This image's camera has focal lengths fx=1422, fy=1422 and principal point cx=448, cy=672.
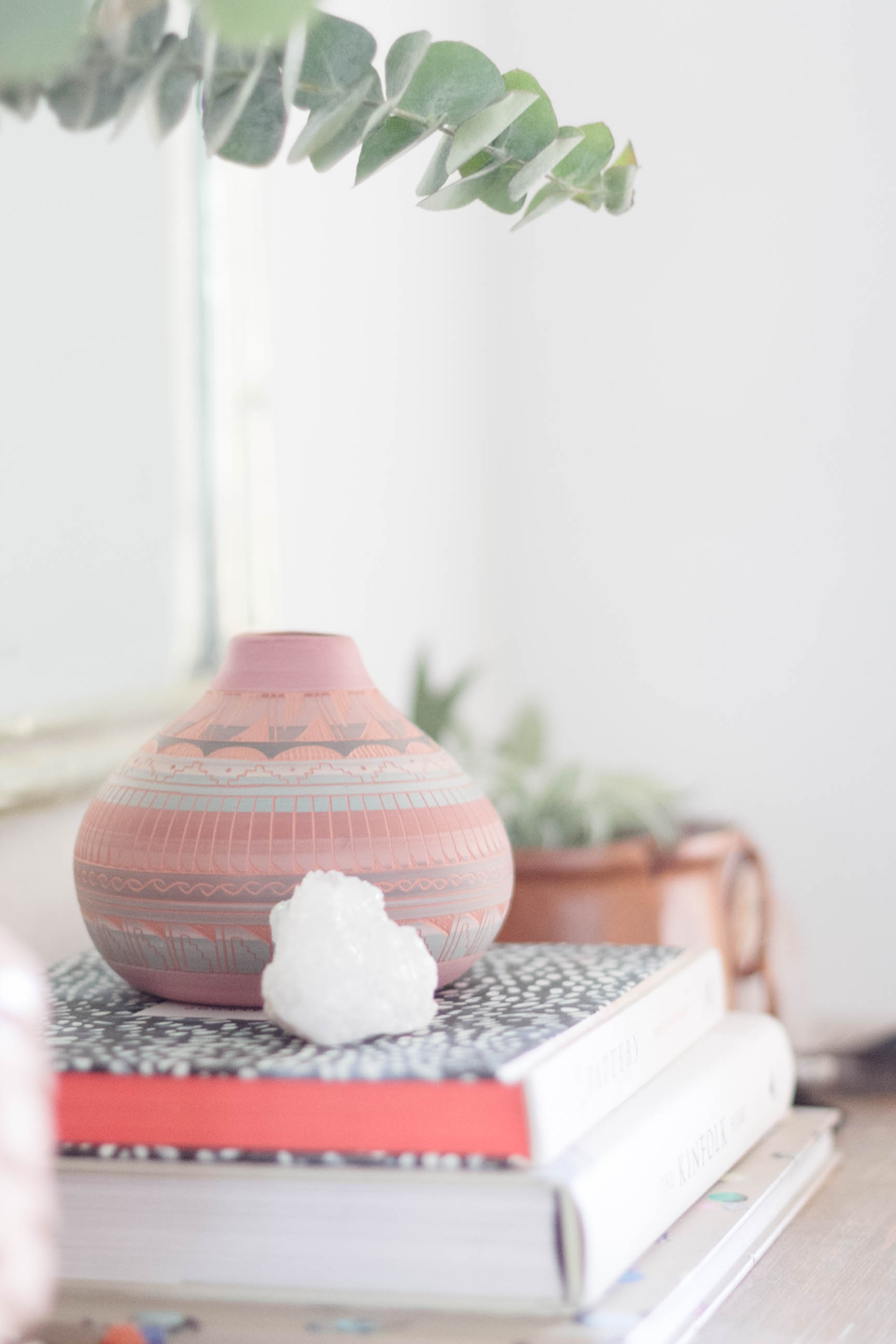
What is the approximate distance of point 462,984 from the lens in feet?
1.52

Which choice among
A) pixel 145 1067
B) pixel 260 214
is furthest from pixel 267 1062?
pixel 260 214

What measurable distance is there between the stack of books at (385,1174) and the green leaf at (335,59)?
0.78 ft

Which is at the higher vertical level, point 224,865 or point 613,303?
point 613,303

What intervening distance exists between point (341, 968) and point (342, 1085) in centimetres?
3

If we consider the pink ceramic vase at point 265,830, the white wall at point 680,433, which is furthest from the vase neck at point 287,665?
the white wall at point 680,433

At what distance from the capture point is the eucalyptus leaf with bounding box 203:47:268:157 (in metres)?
0.31

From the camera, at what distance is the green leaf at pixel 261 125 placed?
337mm

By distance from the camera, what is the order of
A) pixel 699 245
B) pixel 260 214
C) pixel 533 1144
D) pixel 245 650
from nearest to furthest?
pixel 533 1144
pixel 245 650
pixel 260 214
pixel 699 245

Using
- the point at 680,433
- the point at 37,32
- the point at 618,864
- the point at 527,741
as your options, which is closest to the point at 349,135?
the point at 37,32

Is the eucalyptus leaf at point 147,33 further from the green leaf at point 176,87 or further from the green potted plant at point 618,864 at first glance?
the green potted plant at point 618,864

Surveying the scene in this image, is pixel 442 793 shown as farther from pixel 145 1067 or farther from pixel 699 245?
pixel 699 245

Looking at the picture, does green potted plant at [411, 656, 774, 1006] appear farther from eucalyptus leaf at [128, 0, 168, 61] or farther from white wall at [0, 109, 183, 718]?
eucalyptus leaf at [128, 0, 168, 61]

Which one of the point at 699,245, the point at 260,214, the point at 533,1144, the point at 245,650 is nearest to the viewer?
the point at 533,1144

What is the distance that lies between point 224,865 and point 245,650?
0.08m
